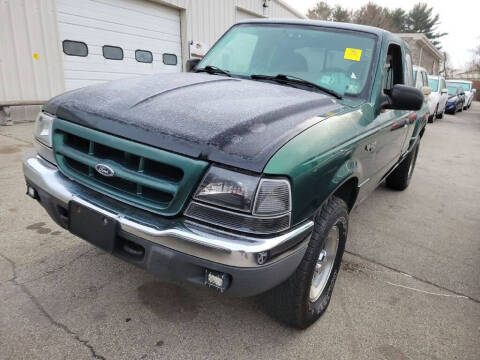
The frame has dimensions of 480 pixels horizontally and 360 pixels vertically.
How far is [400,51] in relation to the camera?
326 centimetres

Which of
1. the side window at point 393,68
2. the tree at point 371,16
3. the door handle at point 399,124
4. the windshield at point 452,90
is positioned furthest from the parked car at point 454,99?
the tree at point 371,16

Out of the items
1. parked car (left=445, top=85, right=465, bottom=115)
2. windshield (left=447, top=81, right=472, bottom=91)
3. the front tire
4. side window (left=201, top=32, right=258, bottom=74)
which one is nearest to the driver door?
the front tire

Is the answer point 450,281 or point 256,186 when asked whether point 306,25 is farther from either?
point 450,281

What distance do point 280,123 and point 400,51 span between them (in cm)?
215

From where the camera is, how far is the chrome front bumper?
1465mm

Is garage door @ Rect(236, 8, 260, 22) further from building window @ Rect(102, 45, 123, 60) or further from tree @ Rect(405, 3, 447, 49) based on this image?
tree @ Rect(405, 3, 447, 49)

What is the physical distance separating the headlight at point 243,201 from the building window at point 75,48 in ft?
23.2

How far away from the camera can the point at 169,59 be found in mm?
9344

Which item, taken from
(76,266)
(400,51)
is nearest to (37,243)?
(76,266)

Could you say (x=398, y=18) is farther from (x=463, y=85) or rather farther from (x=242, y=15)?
(x=242, y=15)

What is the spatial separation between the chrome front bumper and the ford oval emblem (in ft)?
0.42

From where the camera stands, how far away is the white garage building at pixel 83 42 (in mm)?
6574

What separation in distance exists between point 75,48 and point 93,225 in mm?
6820

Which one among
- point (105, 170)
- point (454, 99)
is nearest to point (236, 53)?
point (105, 170)
